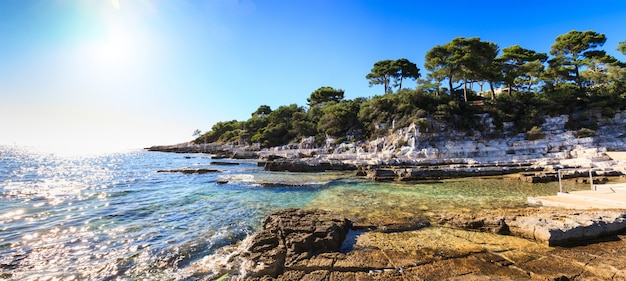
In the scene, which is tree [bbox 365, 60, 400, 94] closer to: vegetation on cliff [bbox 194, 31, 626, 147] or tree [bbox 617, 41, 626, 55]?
vegetation on cliff [bbox 194, 31, 626, 147]

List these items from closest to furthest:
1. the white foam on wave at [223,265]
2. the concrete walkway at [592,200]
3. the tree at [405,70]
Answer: the white foam on wave at [223,265] < the concrete walkway at [592,200] < the tree at [405,70]

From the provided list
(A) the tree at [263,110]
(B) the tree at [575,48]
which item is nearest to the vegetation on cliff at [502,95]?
(B) the tree at [575,48]

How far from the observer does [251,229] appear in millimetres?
7902

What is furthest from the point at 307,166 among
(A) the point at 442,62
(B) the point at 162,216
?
(A) the point at 442,62

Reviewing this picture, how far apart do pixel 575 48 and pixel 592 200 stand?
1759 inches

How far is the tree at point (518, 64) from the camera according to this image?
37844 millimetres

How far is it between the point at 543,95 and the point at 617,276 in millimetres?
41663

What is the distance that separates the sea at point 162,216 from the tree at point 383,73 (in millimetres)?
38984

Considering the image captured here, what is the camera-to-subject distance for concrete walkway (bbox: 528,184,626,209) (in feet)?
27.6

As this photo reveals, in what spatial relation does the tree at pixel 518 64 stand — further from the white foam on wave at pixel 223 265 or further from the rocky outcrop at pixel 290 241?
the white foam on wave at pixel 223 265

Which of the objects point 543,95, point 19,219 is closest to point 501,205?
point 19,219

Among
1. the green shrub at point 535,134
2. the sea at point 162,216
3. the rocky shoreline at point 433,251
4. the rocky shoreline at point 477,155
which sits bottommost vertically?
the sea at point 162,216

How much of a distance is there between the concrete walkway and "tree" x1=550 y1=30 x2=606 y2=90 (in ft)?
127

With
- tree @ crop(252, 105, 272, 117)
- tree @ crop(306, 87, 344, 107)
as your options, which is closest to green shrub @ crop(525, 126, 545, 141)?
tree @ crop(306, 87, 344, 107)
